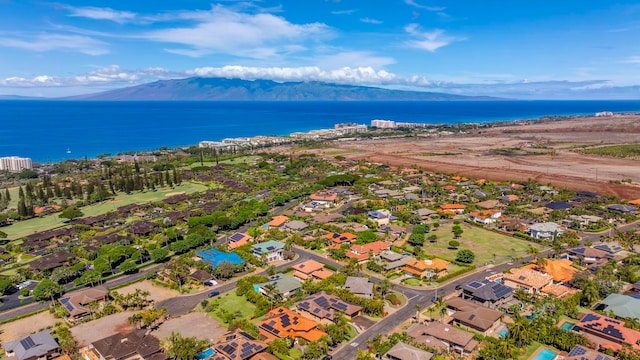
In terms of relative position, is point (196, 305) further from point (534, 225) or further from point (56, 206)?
point (56, 206)

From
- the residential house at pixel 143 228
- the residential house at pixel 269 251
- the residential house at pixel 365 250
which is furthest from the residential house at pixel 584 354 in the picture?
the residential house at pixel 143 228

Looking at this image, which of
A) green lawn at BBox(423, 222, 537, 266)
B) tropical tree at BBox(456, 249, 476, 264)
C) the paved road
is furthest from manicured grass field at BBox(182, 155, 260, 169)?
tropical tree at BBox(456, 249, 476, 264)

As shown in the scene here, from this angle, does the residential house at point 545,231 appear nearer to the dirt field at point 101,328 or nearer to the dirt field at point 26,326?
the dirt field at point 101,328

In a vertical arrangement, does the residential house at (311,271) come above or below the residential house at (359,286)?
below

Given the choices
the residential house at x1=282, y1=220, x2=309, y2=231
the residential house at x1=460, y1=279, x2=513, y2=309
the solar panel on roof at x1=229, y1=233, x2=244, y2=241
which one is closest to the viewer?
the residential house at x1=460, y1=279, x2=513, y2=309

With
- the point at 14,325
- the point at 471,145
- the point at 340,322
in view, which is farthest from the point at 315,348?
the point at 471,145

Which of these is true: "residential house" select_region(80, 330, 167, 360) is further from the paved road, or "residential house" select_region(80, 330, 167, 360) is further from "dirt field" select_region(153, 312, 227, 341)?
the paved road
